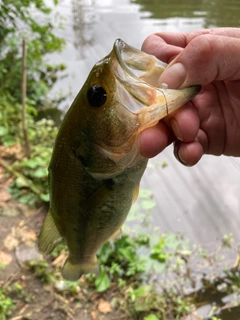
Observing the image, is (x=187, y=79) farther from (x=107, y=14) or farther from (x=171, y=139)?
(x=107, y=14)

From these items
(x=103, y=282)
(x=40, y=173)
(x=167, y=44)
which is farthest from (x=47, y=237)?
(x=40, y=173)

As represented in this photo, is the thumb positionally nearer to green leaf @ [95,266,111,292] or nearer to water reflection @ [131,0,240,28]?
green leaf @ [95,266,111,292]

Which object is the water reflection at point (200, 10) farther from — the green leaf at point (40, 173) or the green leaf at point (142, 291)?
the green leaf at point (142, 291)

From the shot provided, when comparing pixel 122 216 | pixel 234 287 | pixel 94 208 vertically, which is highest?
pixel 94 208

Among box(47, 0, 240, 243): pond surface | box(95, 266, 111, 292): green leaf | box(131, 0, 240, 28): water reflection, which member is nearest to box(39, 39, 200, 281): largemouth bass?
box(95, 266, 111, 292): green leaf

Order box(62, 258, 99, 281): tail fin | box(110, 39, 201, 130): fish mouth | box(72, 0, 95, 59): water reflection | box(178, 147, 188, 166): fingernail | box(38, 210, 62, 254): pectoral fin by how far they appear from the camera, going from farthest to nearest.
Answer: box(72, 0, 95, 59): water reflection → box(62, 258, 99, 281): tail fin → box(38, 210, 62, 254): pectoral fin → box(178, 147, 188, 166): fingernail → box(110, 39, 201, 130): fish mouth

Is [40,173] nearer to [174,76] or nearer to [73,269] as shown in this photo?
[73,269]

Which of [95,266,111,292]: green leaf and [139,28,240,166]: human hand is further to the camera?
[95,266,111,292]: green leaf

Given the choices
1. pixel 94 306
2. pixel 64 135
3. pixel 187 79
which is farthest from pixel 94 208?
pixel 94 306
